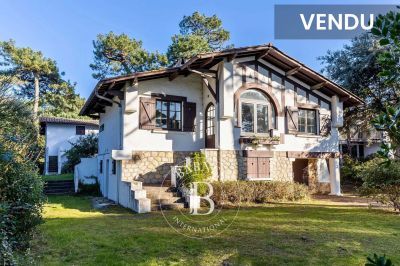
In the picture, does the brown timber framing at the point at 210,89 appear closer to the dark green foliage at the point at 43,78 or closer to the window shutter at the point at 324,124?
the window shutter at the point at 324,124

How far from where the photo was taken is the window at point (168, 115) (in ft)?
43.3

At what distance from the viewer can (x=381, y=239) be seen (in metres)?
6.61

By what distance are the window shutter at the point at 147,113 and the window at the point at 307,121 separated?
7324 millimetres

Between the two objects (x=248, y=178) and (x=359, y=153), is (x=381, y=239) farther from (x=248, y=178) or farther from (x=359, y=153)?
(x=359, y=153)

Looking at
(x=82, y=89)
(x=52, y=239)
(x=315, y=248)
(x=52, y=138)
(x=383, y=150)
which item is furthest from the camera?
(x=82, y=89)

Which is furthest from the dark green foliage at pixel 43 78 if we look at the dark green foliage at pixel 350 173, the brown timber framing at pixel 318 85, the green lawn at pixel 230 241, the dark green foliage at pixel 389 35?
the dark green foliage at pixel 389 35

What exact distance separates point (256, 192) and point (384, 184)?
436 centimetres

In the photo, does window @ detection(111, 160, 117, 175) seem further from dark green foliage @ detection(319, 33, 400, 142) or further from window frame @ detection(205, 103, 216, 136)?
dark green foliage @ detection(319, 33, 400, 142)

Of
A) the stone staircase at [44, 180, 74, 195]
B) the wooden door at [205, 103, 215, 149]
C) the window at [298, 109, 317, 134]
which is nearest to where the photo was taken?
the wooden door at [205, 103, 215, 149]

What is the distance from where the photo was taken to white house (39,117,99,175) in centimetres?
2619

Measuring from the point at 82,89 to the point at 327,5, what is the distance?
32.6m

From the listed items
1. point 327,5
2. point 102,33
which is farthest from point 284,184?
point 102,33

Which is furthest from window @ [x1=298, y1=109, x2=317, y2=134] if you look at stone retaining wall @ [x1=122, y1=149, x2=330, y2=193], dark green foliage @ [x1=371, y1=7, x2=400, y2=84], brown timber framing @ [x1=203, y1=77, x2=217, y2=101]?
dark green foliage @ [x1=371, y1=7, x2=400, y2=84]

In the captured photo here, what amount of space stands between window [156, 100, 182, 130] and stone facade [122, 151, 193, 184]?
1191mm
